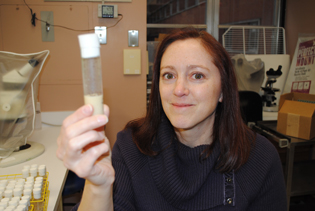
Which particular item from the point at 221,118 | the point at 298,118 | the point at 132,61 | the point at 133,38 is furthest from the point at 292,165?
the point at 133,38

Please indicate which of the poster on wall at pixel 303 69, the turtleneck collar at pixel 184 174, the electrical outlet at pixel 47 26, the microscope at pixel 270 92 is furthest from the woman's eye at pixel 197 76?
the poster on wall at pixel 303 69

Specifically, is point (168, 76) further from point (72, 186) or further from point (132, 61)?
point (132, 61)

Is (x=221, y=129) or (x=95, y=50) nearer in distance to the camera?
(x=95, y=50)

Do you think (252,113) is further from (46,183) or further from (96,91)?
(96,91)

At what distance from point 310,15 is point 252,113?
1.92 meters

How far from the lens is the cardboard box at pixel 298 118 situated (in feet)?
6.22

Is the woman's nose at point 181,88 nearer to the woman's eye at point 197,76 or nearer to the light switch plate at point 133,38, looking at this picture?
the woman's eye at point 197,76

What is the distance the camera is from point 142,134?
3.90 feet

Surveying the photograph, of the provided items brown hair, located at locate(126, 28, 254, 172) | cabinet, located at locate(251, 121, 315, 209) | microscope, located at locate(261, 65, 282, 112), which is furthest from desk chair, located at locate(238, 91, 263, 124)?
brown hair, located at locate(126, 28, 254, 172)

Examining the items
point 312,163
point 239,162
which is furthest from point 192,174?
point 312,163

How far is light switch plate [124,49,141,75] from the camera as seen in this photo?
240 centimetres

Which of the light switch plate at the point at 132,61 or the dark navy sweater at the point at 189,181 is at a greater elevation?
the light switch plate at the point at 132,61

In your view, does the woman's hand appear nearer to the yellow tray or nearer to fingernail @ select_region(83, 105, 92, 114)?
fingernail @ select_region(83, 105, 92, 114)

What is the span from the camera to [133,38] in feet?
7.87
